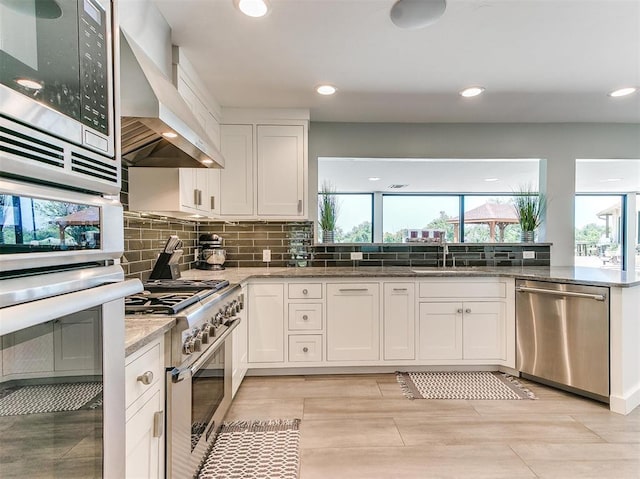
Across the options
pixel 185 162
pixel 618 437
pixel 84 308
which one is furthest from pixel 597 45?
pixel 84 308

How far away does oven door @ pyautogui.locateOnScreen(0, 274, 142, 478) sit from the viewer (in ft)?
1.74

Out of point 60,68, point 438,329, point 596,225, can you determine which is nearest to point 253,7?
point 60,68

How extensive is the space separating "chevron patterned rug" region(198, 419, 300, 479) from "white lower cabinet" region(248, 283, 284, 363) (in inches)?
28.0

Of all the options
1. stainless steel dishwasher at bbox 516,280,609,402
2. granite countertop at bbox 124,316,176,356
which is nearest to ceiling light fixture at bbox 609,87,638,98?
stainless steel dishwasher at bbox 516,280,609,402

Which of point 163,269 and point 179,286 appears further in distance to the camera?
point 163,269

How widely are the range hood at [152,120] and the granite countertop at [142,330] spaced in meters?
0.76

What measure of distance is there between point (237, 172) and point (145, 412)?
7.69 ft

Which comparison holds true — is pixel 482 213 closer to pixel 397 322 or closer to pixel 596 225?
pixel 596 225

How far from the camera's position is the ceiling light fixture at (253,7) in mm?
1699

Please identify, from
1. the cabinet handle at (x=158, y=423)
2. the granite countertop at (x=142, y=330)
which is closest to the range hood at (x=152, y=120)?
the granite countertop at (x=142, y=330)

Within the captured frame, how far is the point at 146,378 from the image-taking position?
1.10m

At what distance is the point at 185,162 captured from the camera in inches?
79.4

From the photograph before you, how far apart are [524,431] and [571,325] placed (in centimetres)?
95

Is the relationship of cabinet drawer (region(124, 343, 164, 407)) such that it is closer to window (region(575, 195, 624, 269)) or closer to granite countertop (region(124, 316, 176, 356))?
granite countertop (region(124, 316, 176, 356))
